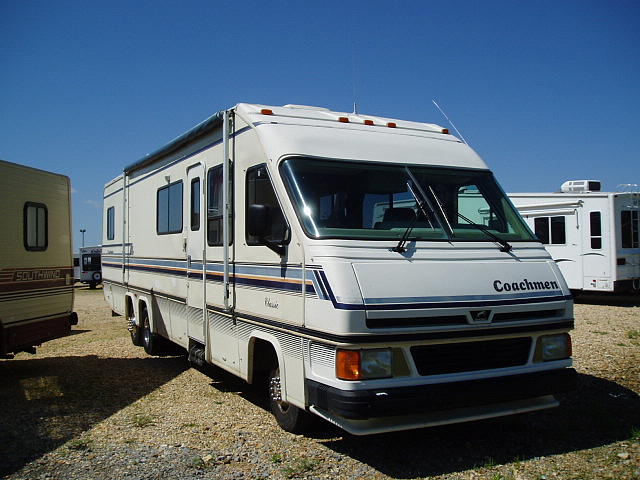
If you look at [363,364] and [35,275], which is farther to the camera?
[35,275]

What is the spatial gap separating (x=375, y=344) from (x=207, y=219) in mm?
3159

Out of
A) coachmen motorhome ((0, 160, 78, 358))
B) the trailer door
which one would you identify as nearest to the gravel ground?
coachmen motorhome ((0, 160, 78, 358))

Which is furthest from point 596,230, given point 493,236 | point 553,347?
point 553,347

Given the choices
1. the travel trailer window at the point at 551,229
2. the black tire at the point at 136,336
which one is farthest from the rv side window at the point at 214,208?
the travel trailer window at the point at 551,229

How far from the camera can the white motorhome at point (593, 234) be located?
49.5ft

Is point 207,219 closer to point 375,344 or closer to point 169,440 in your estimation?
point 169,440

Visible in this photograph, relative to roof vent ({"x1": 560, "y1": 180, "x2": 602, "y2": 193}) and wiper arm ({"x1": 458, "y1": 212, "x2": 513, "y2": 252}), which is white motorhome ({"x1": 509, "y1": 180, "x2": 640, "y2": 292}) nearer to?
roof vent ({"x1": 560, "y1": 180, "x2": 602, "y2": 193})

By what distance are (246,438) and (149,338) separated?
4493 millimetres

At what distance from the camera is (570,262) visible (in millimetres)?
15938

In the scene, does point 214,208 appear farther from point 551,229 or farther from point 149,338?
point 551,229

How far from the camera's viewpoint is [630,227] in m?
15.4

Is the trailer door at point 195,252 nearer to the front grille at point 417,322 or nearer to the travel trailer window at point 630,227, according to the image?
the front grille at point 417,322

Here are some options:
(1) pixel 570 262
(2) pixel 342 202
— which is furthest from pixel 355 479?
(1) pixel 570 262

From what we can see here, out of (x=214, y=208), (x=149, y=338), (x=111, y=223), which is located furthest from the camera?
(x=111, y=223)
